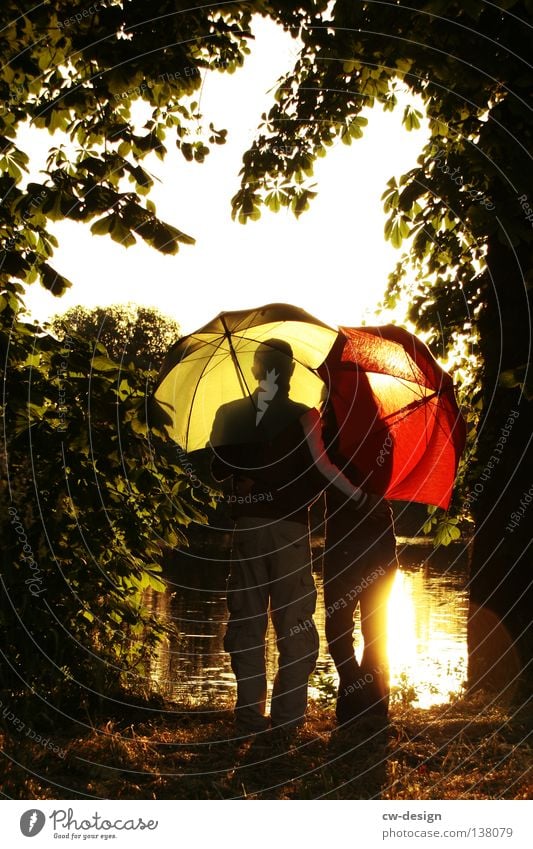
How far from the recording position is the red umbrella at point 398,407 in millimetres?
7316

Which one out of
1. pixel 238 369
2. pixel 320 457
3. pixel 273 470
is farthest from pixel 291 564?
pixel 238 369

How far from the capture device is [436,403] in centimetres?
763

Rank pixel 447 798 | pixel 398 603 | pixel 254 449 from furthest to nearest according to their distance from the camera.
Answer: pixel 398 603, pixel 254 449, pixel 447 798

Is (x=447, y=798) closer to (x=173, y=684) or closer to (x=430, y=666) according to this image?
(x=173, y=684)

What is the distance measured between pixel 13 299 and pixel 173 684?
5.86m

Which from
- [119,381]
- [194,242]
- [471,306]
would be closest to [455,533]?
[471,306]

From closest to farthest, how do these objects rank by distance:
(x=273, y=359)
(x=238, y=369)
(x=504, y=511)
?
1. (x=273, y=359)
2. (x=238, y=369)
3. (x=504, y=511)

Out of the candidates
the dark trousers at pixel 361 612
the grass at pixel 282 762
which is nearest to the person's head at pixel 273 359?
the dark trousers at pixel 361 612

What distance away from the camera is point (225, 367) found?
7.50 meters

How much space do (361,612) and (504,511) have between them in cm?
250

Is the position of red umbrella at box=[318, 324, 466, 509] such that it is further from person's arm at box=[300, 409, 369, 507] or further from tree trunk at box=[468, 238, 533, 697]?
tree trunk at box=[468, 238, 533, 697]

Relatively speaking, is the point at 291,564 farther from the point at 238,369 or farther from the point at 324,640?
the point at 324,640

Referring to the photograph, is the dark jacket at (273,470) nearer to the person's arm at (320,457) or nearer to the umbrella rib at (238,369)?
the person's arm at (320,457)

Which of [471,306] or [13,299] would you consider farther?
[471,306]
